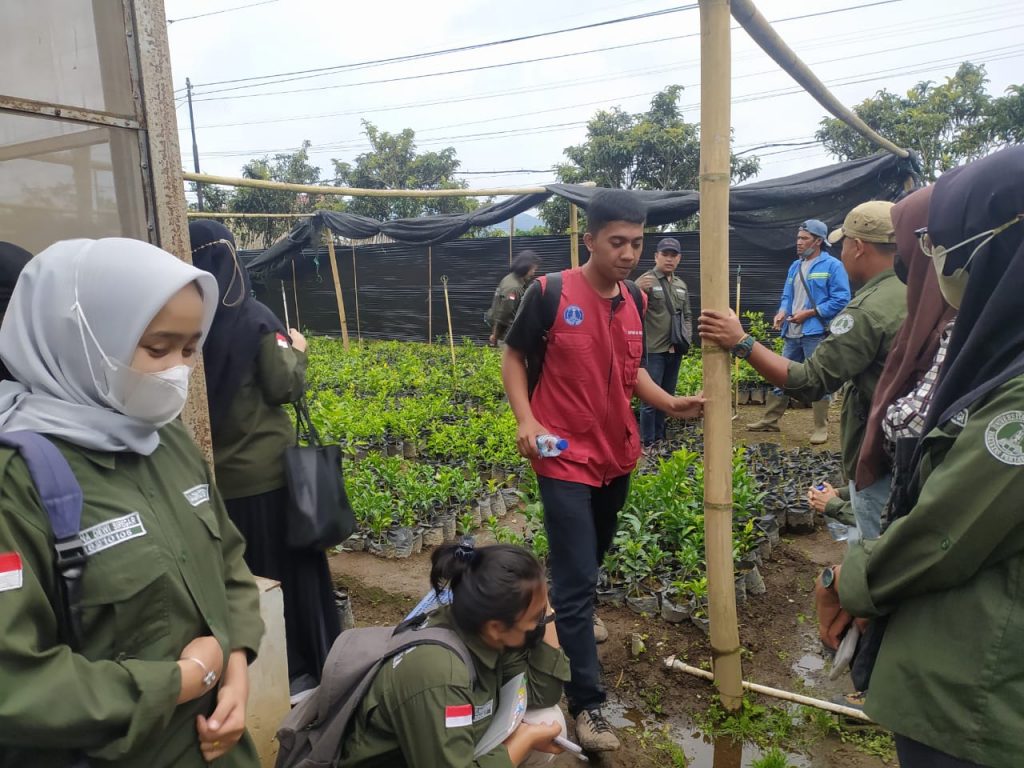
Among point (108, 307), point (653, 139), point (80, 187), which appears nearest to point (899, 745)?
point (108, 307)

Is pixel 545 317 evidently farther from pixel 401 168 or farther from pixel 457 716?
pixel 401 168

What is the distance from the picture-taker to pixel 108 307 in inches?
46.2

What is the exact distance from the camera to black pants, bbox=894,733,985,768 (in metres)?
1.28

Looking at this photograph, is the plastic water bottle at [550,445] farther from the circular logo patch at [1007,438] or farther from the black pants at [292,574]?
the circular logo patch at [1007,438]

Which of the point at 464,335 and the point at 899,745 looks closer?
the point at 899,745

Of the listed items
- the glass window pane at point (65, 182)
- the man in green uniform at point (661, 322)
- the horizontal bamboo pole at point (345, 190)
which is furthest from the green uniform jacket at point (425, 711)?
the man in green uniform at point (661, 322)

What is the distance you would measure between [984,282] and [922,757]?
935 mm

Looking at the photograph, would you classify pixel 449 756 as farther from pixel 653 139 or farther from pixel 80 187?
pixel 653 139

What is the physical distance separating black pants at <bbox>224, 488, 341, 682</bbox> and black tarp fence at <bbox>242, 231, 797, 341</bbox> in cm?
827

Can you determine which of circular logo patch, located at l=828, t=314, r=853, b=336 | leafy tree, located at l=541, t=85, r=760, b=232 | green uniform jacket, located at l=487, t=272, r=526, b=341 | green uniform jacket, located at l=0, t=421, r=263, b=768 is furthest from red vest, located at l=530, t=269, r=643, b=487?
leafy tree, located at l=541, t=85, r=760, b=232

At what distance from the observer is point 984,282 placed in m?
1.30

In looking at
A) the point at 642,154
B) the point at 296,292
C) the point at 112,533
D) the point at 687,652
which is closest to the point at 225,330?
the point at 112,533

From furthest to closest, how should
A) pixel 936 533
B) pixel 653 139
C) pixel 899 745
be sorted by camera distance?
pixel 653 139 → pixel 899 745 → pixel 936 533

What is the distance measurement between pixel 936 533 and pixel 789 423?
6.55 meters
